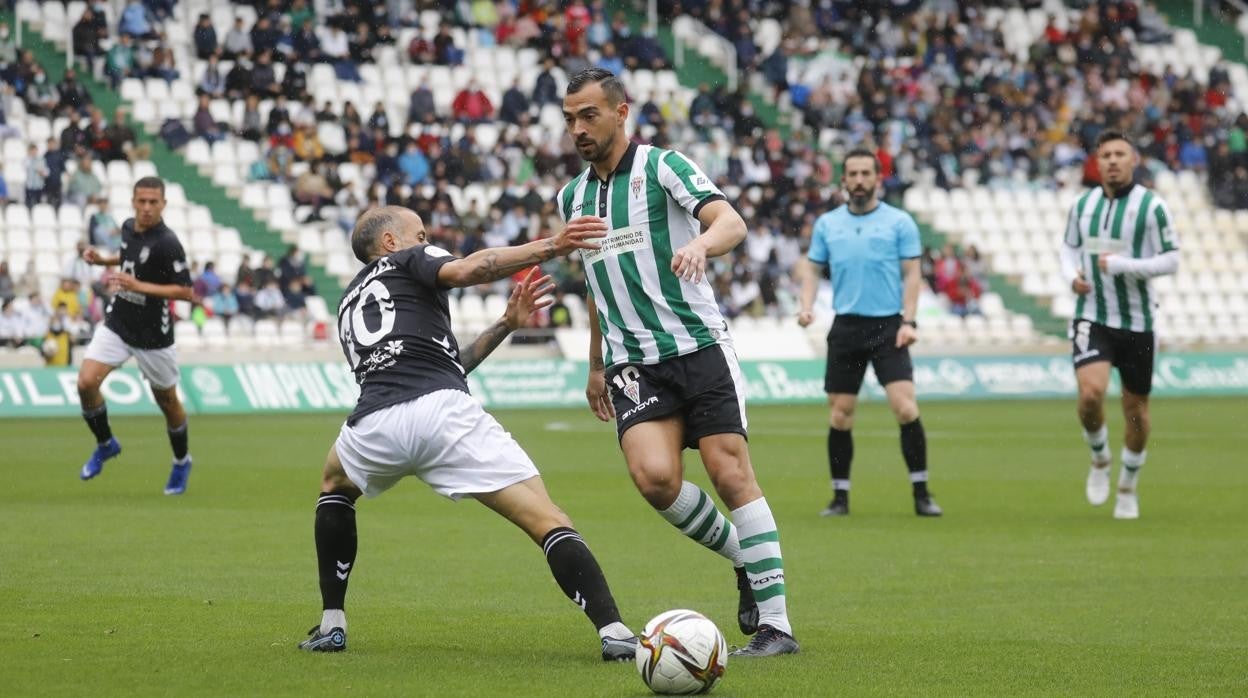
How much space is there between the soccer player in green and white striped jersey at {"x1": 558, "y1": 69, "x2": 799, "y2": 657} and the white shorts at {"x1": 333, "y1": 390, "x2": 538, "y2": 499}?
0.66m

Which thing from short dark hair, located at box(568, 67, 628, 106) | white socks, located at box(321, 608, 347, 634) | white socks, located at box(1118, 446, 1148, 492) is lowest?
white socks, located at box(1118, 446, 1148, 492)

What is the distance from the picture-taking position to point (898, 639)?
7098 millimetres

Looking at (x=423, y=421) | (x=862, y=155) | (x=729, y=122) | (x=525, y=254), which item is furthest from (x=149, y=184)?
(x=729, y=122)

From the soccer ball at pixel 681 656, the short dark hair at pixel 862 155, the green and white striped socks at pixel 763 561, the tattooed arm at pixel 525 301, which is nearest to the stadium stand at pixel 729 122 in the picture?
the short dark hair at pixel 862 155

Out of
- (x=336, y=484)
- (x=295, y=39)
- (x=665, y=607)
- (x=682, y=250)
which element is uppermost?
(x=295, y=39)

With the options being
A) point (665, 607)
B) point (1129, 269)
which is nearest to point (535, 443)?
point (1129, 269)

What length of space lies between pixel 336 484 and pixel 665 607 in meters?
1.86

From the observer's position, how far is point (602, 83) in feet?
22.8

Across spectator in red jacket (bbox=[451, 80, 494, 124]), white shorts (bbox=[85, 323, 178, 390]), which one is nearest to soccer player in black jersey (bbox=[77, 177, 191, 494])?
white shorts (bbox=[85, 323, 178, 390])

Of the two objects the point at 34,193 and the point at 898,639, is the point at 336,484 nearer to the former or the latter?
the point at 898,639

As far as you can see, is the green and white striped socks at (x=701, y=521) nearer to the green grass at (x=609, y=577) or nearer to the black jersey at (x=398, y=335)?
the green grass at (x=609, y=577)

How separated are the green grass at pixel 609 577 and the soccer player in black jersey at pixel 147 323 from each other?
2.05 ft

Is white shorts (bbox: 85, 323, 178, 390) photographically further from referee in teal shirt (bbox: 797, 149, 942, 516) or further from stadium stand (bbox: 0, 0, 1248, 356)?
stadium stand (bbox: 0, 0, 1248, 356)

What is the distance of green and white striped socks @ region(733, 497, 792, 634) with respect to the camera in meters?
6.79
